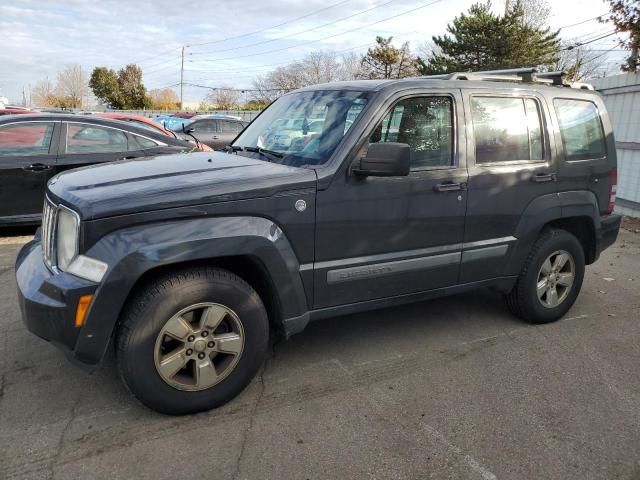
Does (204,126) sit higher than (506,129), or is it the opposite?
(204,126)

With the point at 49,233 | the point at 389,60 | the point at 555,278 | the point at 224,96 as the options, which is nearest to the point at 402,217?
the point at 555,278

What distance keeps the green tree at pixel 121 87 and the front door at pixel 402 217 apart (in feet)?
182

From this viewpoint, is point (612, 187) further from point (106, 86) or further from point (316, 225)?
Result: point (106, 86)

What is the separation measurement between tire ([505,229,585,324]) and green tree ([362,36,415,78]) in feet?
142

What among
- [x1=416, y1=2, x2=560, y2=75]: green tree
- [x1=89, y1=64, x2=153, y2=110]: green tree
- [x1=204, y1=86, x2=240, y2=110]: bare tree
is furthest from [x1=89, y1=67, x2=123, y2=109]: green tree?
[x1=416, y1=2, x2=560, y2=75]: green tree

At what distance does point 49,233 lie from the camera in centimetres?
299

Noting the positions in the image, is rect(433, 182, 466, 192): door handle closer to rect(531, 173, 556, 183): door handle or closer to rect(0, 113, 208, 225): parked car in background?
rect(531, 173, 556, 183): door handle

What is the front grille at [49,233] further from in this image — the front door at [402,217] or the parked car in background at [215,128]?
the parked car in background at [215,128]

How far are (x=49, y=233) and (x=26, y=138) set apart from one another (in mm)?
4226

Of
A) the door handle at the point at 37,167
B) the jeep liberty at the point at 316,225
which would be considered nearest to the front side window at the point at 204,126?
the door handle at the point at 37,167

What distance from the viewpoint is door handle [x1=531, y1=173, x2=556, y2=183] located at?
3983mm

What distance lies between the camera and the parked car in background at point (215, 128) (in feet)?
49.5

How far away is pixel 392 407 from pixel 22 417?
6.71 feet

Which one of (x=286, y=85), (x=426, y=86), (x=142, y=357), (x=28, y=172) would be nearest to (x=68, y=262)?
(x=142, y=357)
